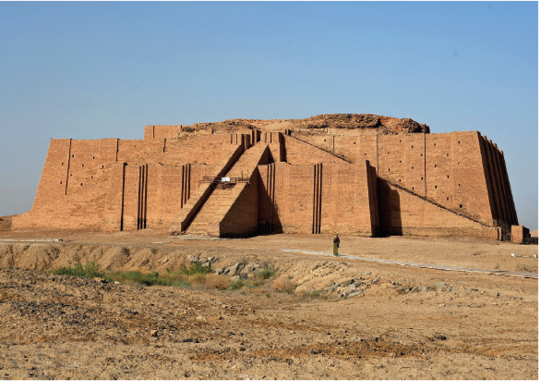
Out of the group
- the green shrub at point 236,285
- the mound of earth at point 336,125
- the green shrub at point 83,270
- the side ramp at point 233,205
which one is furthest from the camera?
the mound of earth at point 336,125

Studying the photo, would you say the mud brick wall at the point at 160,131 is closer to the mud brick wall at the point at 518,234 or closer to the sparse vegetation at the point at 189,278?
the sparse vegetation at the point at 189,278

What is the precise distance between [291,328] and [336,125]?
102 ft

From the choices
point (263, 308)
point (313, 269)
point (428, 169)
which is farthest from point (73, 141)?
point (263, 308)

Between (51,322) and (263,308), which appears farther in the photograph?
(263,308)

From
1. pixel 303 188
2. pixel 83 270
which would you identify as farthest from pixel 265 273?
pixel 303 188

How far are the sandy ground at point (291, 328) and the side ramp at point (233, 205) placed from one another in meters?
10.7

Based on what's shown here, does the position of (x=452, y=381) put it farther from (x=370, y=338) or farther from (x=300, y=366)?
(x=370, y=338)

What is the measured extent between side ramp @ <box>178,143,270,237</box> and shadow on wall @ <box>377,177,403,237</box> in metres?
6.88

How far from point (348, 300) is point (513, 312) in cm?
344

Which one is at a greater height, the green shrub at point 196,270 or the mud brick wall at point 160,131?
the mud brick wall at point 160,131

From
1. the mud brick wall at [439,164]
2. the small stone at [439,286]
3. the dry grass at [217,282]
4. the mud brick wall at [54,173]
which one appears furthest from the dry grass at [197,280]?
the mud brick wall at [54,173]

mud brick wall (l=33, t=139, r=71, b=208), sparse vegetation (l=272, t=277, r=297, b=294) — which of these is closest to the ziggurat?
mud brick wall (l=33, t=139, r=71, b=208)

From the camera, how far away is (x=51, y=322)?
24.3 feet

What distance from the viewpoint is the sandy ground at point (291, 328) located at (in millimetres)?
5785
